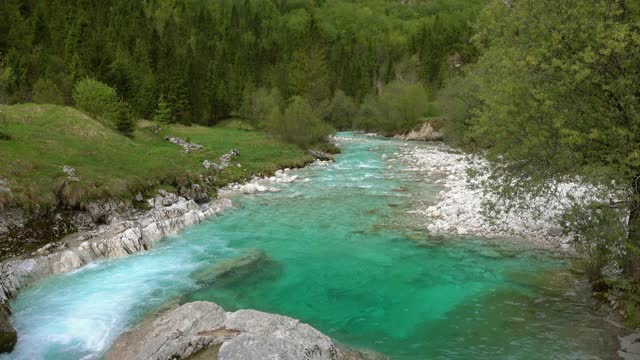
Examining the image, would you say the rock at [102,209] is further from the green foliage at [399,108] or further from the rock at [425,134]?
the green foliage at [399,108]

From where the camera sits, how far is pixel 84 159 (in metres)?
27.0

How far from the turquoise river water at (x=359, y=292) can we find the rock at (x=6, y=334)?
0.69 ft

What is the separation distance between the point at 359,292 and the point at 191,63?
7873 centimetres

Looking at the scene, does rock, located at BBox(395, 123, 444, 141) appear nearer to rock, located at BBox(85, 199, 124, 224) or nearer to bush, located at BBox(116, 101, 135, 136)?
Answer: bush, located at BBox(116, 101, 135, 136)

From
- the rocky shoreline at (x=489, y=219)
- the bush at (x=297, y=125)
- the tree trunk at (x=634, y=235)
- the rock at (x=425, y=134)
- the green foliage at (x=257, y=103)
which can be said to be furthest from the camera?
the rock at (x=425, y=134)

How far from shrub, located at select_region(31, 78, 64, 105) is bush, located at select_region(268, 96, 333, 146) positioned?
22936mm

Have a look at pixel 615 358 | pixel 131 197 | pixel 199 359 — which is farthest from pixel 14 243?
pixel 615 358

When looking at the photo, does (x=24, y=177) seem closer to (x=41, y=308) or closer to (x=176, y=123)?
(x=41, y=308)

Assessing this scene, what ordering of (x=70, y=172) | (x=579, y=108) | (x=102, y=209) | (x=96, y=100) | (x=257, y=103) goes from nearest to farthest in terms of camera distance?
1. (x=579, y=108)
2. (x=102, y=209)
3. (x=70, y=172)
4. (x=96, y=100)
5. (x=257, y=103)

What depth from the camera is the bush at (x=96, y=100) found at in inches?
1751

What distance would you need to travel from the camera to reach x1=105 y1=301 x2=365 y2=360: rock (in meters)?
9.34

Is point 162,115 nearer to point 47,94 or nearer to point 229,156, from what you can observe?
point 47,94

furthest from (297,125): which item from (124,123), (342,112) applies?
(342,112)

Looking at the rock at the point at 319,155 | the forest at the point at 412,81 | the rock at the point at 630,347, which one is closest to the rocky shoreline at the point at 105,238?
the forest at the point at 412,81
